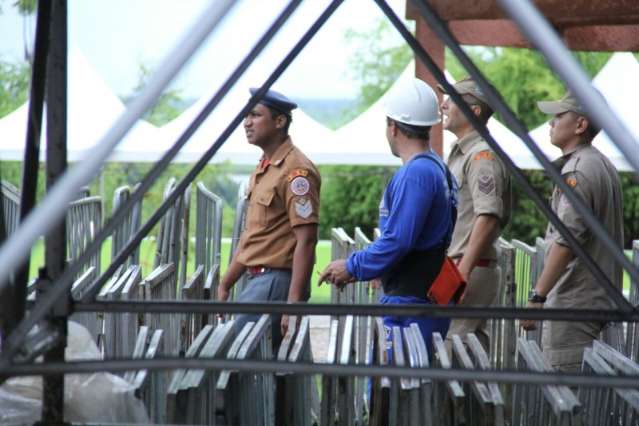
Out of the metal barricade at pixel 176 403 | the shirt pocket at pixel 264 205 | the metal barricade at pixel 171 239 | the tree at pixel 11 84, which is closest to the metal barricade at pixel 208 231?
the metal barricade at pixel 171 239

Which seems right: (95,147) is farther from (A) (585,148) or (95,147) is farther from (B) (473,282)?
(B) (473,282)

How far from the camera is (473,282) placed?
598 cm

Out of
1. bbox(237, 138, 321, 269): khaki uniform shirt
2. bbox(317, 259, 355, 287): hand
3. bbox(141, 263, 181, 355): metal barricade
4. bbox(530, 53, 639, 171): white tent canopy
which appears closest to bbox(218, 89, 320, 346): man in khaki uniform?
bbox(237, 138, 321, 269): khaki uniform shirt

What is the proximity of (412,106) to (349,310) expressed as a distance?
2155 mm

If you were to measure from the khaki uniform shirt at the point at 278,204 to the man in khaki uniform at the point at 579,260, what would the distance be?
1.20 m

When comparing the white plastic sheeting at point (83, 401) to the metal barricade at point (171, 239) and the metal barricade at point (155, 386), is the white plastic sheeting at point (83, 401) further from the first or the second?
the metal barricade at point (171, 239)

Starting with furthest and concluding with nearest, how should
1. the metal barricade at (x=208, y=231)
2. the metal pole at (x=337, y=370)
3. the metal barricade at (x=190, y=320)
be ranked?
the metal barricade at (x=208, y=231), the metal barricade at (x=190, y=320), the metal pole at (x=337, y=370)

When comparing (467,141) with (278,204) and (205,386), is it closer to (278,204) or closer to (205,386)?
(278,204)

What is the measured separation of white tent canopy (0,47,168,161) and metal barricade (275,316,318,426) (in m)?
10.9

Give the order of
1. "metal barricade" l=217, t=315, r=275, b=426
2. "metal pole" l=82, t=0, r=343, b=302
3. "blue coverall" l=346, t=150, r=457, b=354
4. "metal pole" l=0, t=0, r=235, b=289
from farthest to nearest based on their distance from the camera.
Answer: "blue coverall" l=346, t=150, r=457, b=354 < "metal barricade" l=217, t=315, r=275, b=426 < "metal pole" l=82, t=0, r=343, b=302 < "metal pole" l=0, t=0, r=235, b=289

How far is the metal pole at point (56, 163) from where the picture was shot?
2.94 meters

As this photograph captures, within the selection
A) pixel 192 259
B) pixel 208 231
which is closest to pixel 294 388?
pixel 208 231

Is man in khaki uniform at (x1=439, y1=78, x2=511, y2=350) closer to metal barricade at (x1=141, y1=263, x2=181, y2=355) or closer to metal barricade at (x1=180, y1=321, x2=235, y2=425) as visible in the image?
metal barricade at (x1=141, y1=263, x2=181, y2=355)

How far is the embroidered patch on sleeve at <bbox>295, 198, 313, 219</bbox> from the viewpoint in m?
5.80
